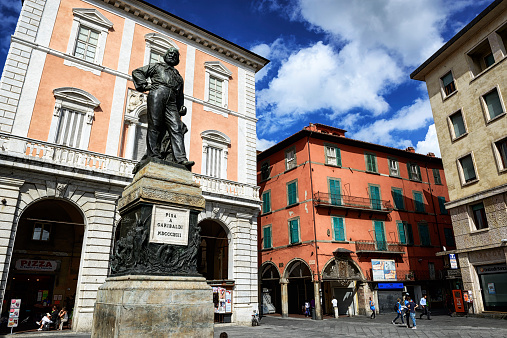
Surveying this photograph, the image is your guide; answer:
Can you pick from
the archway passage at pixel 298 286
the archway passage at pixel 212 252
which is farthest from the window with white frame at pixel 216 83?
the archway passage at pixel 298 286

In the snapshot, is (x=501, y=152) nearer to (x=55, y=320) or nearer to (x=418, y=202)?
(x=418, y=202)

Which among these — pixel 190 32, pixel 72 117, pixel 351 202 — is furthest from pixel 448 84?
pixel 72 117

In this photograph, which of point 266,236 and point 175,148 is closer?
point 175,148

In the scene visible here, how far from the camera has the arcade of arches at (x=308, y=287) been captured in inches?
969

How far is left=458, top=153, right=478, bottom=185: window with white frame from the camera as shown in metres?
19.6

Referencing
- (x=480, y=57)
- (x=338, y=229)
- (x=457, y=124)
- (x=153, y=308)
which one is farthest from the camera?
(x=338, y=229)

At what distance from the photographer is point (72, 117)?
15.9 metres

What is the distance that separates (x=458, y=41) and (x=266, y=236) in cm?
1932

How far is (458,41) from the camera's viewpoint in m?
20.6

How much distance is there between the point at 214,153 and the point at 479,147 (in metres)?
14.8

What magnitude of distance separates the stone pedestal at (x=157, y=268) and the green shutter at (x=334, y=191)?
69.4ft

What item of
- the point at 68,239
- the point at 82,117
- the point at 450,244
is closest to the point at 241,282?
the point at 68,239

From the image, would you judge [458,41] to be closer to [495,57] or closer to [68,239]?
[495,57]

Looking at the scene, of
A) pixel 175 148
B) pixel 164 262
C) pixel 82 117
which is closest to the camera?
pixel 164 262
